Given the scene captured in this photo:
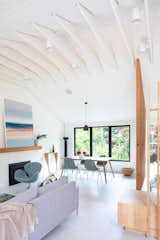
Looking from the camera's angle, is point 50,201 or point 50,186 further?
point 50,186

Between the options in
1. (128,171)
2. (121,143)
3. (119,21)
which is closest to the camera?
(119,21)

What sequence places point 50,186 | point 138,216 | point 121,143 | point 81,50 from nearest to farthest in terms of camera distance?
point 138,216
point 50,186
point 81,50
point 121,143

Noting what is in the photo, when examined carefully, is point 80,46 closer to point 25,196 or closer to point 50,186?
point 50,186

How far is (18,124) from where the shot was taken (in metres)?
6.20

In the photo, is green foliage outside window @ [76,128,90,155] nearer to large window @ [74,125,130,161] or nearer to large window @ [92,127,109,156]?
large window @ [74,125,130,161]

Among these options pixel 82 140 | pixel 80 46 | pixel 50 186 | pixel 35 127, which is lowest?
pixel 50 186

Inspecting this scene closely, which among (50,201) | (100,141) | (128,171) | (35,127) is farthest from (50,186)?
(100,141)

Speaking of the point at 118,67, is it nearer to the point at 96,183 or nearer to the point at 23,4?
the point at 23,4

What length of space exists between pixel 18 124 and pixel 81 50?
356cm

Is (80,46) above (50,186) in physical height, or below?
above

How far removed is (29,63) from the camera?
4.65 metres

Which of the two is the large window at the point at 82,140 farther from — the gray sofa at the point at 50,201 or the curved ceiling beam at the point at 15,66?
the gray sofa at the point at 50,201

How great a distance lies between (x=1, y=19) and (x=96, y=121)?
5907 millimetres

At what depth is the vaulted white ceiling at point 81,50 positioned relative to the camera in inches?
102
